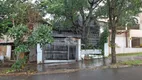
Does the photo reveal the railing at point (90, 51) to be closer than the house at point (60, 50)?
No

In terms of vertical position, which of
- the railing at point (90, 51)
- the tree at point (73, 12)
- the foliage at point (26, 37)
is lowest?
the railing at point (90, 51)

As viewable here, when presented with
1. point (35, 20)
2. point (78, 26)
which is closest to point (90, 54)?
point (78, 26)

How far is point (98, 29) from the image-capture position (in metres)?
28.5

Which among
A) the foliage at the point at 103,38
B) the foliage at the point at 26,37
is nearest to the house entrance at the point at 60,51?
the foliage at the point at 103,38

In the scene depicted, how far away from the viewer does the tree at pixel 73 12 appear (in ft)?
69.5

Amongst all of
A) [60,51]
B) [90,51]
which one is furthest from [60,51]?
[90,51]

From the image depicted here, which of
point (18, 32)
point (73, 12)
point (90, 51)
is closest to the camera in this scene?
point (18, 32)

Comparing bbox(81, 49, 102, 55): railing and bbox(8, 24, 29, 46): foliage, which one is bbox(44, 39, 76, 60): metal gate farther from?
bbox(8, 24, 29, 46): foliage

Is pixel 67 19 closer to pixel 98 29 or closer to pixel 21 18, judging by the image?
pixel 98 29

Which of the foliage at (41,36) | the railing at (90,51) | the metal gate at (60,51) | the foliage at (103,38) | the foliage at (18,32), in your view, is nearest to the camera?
the foliage at (18,32)

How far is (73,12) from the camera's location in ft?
74.0

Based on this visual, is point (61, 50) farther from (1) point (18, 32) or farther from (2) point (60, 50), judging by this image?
(1) point (18, 32)

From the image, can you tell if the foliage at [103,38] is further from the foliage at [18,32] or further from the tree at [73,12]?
the foliage at [18,32]

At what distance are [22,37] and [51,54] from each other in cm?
669
